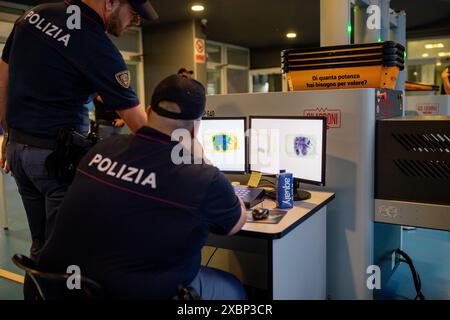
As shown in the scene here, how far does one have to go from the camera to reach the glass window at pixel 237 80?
33.4ft

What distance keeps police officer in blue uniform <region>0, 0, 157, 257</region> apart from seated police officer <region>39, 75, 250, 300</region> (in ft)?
0.95

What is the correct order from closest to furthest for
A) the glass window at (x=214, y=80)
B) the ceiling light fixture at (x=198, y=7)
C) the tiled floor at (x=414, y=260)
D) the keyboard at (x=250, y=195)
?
the keyboard at (x=250, y=195)
the tiled floor at (x=414, y=260)
the ceiling light fixture at (x=198, y=7)
the glass window at (x=214, y=80)

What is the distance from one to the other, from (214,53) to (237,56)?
1.03m

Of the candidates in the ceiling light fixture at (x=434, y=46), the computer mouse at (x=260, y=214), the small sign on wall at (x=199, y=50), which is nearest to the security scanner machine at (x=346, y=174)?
the computer mouse at (x=260, y=214)

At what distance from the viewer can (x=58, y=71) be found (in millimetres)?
1407

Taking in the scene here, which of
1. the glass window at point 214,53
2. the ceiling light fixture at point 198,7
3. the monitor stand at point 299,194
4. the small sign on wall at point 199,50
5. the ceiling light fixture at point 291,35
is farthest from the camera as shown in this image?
the glass window at point 214,53

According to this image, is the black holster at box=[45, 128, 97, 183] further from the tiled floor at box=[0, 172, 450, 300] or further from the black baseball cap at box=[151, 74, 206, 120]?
the tiled floor at box=[0, 172, 450, 300]

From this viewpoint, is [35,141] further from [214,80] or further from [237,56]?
[237,56]

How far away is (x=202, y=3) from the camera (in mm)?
5941

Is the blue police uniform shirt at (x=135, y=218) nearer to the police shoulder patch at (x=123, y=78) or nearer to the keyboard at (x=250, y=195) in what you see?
the police shoulder patch at (x=123, y=78)

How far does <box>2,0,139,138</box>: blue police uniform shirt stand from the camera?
4.58ft

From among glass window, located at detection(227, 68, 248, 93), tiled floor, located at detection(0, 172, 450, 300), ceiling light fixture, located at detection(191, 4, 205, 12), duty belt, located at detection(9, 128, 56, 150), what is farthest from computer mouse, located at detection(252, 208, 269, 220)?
glass window, located at detection(227, 68, 248, 93)
